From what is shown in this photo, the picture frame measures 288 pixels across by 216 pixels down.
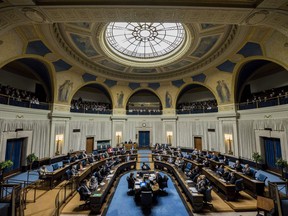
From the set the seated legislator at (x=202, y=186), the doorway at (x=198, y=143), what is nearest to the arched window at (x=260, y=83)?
the doorway at (x=198, y=143)

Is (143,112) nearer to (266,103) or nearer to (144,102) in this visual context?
(144,102)

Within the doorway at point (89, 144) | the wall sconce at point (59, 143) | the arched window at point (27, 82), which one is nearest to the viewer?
the arched window at point (27, 82)

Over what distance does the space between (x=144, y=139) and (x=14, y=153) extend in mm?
13458

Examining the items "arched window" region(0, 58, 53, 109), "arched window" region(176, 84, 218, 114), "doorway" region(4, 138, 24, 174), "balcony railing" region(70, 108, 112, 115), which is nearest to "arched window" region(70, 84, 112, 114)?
"balcony railing" region(70, 108, 112, 115)

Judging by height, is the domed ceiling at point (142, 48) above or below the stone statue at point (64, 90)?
above

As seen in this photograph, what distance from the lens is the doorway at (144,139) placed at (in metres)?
20.2

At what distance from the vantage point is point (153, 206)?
655 centimetres

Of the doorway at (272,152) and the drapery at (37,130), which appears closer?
the drapery at (37,130)

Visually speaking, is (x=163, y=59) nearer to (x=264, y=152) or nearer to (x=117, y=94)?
(x=117, y=94)

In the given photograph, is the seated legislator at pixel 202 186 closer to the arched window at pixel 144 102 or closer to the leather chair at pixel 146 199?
the leather chair at pixel 146 199

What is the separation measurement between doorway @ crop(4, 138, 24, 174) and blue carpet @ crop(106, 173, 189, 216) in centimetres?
779

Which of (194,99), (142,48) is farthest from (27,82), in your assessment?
(194,99)

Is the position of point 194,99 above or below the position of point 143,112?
above

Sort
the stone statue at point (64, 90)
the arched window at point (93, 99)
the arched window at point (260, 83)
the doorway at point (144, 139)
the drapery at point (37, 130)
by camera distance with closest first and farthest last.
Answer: the drapery at point (37, 130), the arched window at point (260, 83), the stone statue at point (64, 90), the arched window at point (93, 99), the doorway at point (144, 139)
